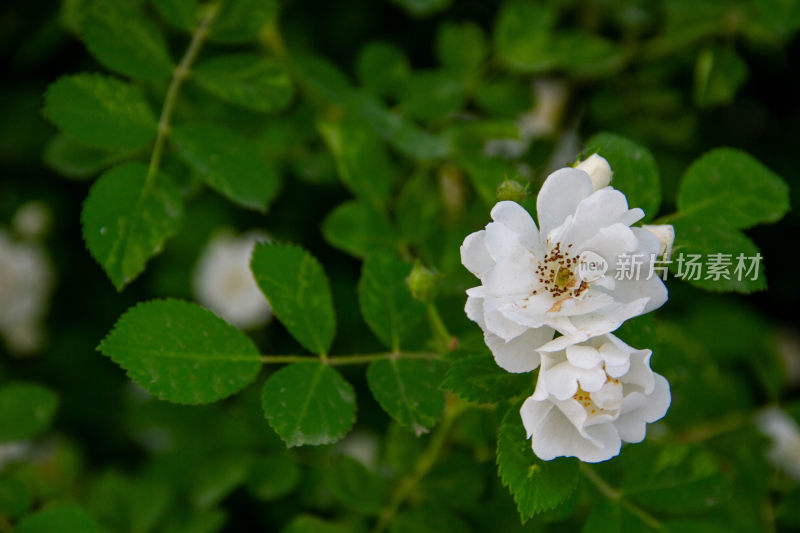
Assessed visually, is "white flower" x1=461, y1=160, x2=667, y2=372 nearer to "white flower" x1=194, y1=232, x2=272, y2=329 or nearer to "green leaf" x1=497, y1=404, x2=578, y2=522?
"green leaf" x1=497, y1=404, x2=578, y2=522

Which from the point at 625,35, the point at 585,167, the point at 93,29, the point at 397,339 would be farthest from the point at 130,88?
the point at 625,35

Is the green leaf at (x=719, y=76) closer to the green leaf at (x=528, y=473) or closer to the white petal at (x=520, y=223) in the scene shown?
the white petal at (x=520, y=223)

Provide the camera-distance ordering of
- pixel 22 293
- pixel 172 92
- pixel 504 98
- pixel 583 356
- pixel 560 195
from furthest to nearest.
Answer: pixel 22 293
pixel 504 98
pixel 172 92
pixel 560 195
pixel 583 356

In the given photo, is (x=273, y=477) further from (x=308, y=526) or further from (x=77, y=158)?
(x=77, y=158)

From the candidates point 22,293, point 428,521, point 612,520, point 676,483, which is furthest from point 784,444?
point 22,293

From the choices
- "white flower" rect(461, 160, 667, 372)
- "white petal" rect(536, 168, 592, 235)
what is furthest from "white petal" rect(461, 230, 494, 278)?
"white petal" rect(536, 168, 592, 235)

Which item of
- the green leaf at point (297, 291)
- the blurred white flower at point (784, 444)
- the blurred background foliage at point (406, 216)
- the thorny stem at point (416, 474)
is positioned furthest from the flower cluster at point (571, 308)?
the blurred white flower at point (784, 444)

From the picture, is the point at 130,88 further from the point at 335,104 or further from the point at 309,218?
the point at 309,218

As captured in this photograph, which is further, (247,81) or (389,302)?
(247,81)
